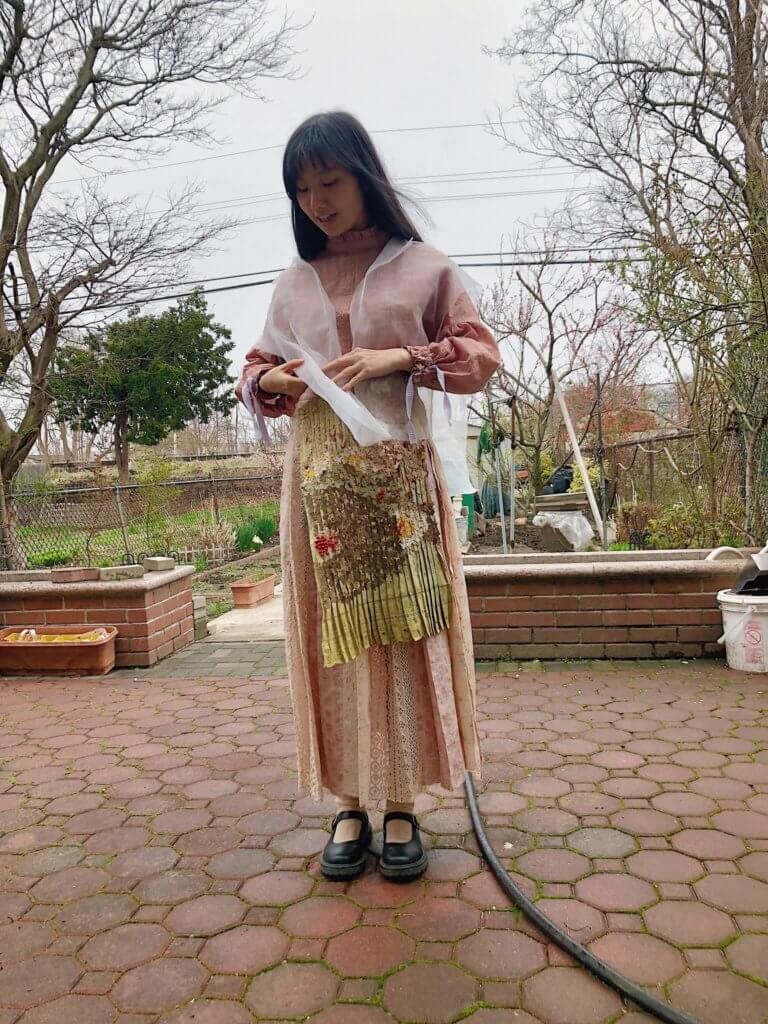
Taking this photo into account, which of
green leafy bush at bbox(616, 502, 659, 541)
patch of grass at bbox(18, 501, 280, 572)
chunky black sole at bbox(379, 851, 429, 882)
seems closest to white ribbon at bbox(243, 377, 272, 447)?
chunky black sole at bbox(379, 851, 429, 882)

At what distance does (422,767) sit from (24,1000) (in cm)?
85

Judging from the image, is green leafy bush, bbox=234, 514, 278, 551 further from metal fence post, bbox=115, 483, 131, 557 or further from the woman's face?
the woman's face

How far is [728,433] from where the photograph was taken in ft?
16.0

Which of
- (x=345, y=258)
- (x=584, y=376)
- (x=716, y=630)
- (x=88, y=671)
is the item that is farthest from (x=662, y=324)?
(x=584, y=376)

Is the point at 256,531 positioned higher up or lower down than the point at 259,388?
lower down

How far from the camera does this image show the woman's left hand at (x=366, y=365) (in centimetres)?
145

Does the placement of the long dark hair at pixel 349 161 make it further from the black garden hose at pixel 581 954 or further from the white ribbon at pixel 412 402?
the black garden hose at pixel 581 954

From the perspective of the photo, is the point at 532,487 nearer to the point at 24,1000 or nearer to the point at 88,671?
the point at 88,671

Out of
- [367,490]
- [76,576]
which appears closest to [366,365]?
[367,490]

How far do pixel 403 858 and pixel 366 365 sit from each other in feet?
3.56

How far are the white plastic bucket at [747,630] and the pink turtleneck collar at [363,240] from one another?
7.43 ft

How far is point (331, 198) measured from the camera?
1506mm

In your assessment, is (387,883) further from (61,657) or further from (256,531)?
(256,531)

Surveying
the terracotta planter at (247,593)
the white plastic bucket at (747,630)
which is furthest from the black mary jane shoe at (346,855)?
the terracotta planter at (247,593)
